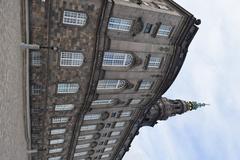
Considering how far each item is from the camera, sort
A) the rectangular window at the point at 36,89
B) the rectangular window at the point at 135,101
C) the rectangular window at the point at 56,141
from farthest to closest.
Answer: the rectangular window at the point at 135,101 < the rectangular window at the point at 56,141 < the rectangular window at the point at 36,89

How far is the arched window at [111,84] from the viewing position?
3219 centimetres

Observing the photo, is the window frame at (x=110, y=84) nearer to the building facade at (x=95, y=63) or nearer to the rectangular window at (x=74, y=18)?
the building facade at (x=95, y=63)

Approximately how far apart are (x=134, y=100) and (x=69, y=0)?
18000mm

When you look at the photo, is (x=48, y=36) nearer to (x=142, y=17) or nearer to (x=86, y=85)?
(x=86, y=85)

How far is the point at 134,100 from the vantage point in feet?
126

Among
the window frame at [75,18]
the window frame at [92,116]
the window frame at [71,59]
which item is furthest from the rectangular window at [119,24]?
the window frame at [92,116]

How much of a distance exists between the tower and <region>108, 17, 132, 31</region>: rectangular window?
21.1 metres

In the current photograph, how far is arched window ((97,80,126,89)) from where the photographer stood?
32.2 metres

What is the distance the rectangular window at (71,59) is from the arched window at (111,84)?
15.2 ft

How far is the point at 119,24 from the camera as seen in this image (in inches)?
1115

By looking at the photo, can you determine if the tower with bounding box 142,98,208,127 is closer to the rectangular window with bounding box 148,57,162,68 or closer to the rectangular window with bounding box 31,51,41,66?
the rectangular window with bounding box 148,57,162,68

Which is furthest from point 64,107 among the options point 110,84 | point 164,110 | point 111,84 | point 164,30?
point 164,110

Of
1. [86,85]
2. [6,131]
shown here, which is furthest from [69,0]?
[6,131]

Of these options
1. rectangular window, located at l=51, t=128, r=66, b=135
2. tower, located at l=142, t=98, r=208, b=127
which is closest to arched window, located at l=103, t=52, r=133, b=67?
rectangular window, located at l=51, t=128, r=66, b=135
